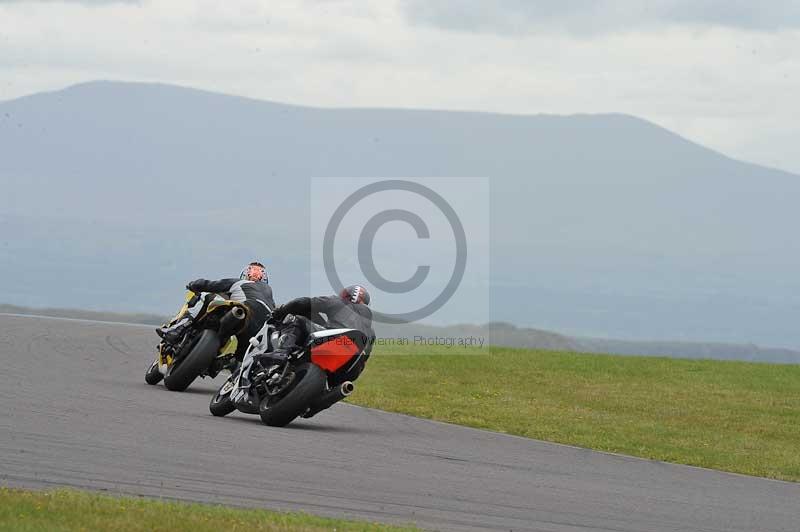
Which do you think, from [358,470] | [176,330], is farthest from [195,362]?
[358,470]

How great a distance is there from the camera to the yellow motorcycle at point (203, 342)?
1659 cm

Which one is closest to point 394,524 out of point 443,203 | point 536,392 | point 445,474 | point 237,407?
point 445,474

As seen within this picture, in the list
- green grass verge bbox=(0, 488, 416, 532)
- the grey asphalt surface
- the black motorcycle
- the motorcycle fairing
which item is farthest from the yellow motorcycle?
green grass verge bbox=(0, 488, 416, 532)

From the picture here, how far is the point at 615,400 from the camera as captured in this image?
867 inches

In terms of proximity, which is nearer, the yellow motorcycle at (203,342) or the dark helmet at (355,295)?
the dark helmet at (355,295)

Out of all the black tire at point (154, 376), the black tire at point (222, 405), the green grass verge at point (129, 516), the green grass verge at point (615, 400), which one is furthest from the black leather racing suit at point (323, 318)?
the green grass verge at point (129, 516)

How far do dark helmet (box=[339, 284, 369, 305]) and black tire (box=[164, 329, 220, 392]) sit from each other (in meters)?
2.70

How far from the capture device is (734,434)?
1852 centimetres

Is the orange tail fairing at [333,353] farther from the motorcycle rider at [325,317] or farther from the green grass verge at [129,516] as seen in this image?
the green grass verge at [129,516]

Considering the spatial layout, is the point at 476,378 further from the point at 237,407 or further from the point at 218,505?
the point at 218,505

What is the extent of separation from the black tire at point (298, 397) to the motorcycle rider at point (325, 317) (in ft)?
1.09

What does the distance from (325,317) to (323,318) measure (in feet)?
0.09

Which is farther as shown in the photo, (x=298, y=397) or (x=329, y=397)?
(x=329, y=397)

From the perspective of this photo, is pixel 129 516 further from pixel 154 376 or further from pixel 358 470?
pixel 154 376
